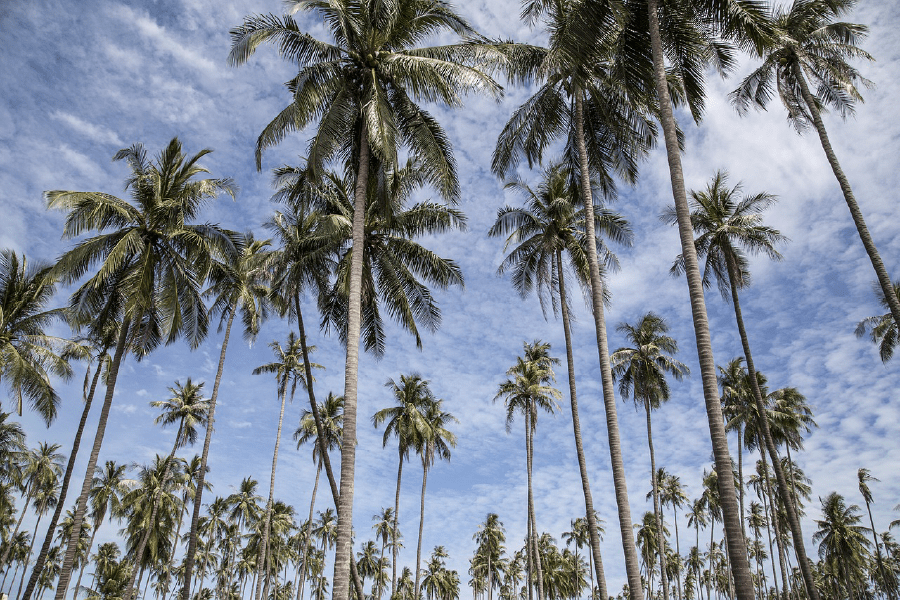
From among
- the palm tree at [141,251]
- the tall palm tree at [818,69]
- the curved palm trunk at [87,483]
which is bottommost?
the curved palm trunk at [87,483]

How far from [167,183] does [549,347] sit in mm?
21652

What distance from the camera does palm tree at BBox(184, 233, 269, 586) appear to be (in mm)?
20484

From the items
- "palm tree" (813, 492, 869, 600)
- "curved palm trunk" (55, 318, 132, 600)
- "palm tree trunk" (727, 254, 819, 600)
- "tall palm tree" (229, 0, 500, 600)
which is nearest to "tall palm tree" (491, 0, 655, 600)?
"tall palm tree" (229, 0, 500, 600)

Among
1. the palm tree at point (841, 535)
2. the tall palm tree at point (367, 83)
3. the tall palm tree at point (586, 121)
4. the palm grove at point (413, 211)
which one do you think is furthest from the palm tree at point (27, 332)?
the palm tree at point (841, 535)

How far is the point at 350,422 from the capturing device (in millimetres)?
11586

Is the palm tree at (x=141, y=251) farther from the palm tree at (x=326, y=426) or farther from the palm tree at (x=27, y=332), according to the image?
the palm tree at (x=326, y=426)

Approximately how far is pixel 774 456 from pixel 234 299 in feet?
80.0

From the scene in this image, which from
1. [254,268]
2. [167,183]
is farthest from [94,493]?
[167,183]

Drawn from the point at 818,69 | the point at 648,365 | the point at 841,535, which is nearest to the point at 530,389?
the point at 648,365

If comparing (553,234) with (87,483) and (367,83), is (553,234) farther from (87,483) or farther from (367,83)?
(87,483)

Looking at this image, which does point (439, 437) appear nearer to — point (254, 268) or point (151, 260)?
point (254, 268)

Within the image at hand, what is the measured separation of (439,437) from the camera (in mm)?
36781

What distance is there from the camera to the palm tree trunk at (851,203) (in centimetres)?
1474

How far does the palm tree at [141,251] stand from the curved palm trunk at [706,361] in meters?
13.6
